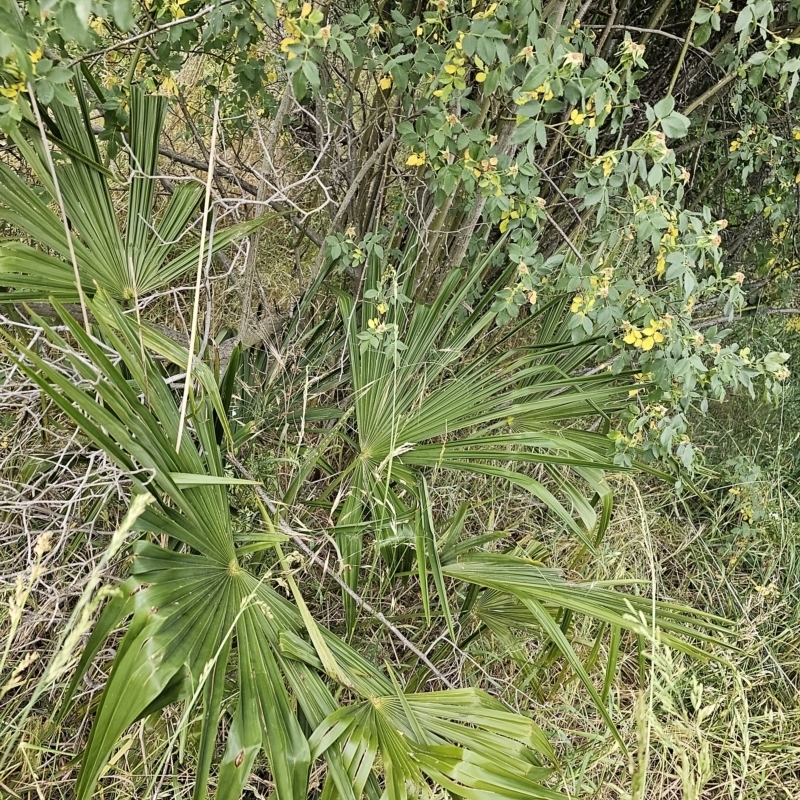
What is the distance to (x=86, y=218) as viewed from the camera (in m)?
1.24

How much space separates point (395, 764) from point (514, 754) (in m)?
0.21

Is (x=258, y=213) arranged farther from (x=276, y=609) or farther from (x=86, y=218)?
(x=276, y=609)

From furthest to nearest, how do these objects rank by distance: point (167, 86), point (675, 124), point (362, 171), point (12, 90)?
point (362, 171) → point (167, 86) → point (675, 124) → point (12, 90)

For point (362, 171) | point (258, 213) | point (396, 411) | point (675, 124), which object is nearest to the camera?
point (675, 124)

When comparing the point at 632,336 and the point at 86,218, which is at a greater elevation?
the point at 86,218

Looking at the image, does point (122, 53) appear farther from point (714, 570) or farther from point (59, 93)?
point (714, 570)

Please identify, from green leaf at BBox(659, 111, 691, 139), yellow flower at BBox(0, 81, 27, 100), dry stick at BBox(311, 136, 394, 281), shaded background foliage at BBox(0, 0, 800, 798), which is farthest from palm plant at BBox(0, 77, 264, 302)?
green leaf at BBox(659, 111, 691, 139)

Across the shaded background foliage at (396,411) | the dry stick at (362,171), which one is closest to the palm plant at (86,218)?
the shaded background foliage at (396,411)

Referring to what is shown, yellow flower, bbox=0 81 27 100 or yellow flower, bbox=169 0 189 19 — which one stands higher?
Result: yellow flower, bbox=169 0 189 19

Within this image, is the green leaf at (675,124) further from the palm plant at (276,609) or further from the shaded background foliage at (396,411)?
Result: the palm plant at (276,609)

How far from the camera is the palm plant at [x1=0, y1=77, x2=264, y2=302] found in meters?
1.13

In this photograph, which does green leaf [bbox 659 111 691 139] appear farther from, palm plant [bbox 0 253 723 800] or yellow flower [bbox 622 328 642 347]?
palm plant [bbox 0 253 723 800]

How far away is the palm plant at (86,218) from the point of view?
44.5 inches

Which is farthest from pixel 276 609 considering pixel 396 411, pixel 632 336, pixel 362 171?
pixel 362 171
